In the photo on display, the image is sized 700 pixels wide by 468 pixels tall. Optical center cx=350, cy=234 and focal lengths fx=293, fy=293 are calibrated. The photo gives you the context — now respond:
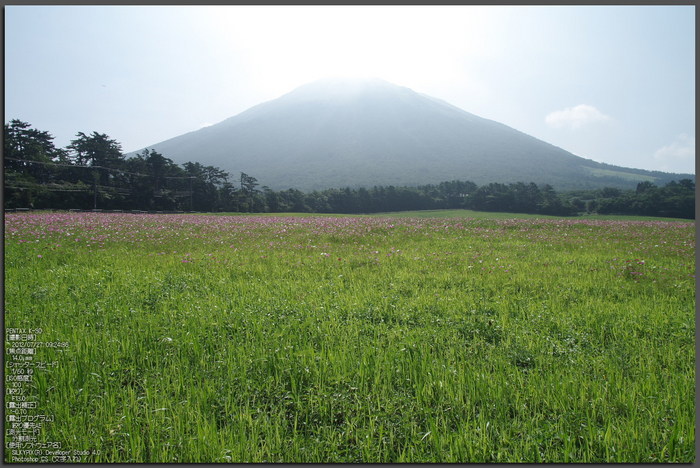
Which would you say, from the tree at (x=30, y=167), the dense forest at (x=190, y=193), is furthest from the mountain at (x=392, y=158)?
the tree at (x=30, y=167)

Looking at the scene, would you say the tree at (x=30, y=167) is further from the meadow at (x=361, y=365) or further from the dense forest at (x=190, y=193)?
the meadow at (x=361, y=365)

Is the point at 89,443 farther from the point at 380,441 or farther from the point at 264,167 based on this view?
the point at 264,167

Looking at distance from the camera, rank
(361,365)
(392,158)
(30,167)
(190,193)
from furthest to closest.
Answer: (392,158) → (190,193) → (30,167) → (361,365)

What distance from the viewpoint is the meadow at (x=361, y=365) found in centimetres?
167

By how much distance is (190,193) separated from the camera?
47.4 meters

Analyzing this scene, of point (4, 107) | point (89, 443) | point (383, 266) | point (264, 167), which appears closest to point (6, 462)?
point (89, 443)


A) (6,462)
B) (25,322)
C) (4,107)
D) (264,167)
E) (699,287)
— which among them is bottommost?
(6,462)

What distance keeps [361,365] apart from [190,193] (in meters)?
52.5

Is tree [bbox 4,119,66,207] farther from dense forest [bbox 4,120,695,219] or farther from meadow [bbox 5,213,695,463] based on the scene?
meadow [bbox 5,213,695,463]

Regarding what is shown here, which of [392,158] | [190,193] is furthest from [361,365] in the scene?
[392,158]

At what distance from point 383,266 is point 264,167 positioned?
153 meters

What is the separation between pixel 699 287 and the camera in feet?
7.72

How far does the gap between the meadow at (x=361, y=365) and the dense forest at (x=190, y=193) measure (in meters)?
1.47

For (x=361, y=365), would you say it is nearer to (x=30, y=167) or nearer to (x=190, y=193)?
(x=30, y=167)
